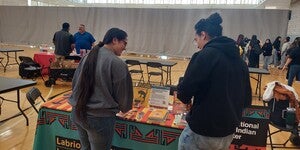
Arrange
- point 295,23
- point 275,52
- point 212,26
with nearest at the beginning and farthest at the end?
1. point 212,26
2. point 275,52
3. point 295,23

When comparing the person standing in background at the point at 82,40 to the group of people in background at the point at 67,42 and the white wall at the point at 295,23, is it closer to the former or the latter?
the group of people in background at the point at 67,42

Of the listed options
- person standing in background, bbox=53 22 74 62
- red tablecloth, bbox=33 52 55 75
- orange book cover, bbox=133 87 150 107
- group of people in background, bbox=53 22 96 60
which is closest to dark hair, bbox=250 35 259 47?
group of people in background, bbox=53 22 96 60

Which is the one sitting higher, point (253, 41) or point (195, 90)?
point (253, 41)

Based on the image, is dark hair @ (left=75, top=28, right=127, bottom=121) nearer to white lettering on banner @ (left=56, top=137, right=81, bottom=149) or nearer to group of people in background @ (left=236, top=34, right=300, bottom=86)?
white lettering on banner @ (left=56, top=137, right=81, bottom=149)

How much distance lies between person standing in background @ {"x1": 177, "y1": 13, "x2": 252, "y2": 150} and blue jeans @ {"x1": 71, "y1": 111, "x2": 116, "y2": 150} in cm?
57

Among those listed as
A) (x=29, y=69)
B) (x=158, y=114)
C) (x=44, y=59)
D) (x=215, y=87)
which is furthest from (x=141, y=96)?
(x=44, y=59)

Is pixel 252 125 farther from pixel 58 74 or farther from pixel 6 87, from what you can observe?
pixel 58 74

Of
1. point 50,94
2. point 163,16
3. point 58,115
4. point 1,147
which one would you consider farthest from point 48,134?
point 163,16

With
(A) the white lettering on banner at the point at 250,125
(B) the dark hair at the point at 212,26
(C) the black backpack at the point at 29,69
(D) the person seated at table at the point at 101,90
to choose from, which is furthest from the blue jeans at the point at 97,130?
(C) the black backpack at the point at 29,69

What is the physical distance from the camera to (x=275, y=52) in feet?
35.7

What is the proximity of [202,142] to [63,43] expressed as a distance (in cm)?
513

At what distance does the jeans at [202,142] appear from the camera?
1.38 metres

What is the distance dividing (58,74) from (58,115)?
3.87 m

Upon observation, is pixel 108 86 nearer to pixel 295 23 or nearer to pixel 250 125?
pixel 250 125
